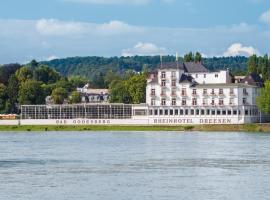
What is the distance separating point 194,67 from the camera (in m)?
142

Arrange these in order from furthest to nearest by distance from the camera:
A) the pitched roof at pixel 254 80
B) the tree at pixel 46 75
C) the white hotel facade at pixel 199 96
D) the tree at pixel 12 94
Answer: the tree at pixel 46 75, the tree at pixel 12 94, the pitched roof at pixel 254 80, the white hotel facade at pixel 199 96

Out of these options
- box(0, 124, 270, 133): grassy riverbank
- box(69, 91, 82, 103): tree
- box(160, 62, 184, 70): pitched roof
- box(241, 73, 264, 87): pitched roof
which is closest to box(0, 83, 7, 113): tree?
box(69, 91, 82, 103): tree

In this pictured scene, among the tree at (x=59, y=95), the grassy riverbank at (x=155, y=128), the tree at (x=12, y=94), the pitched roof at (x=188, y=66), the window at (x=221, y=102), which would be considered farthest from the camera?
the tree at (x=12, y=94)

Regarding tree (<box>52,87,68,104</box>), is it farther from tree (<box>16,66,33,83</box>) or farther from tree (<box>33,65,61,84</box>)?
tree (<box>33,65,61,84</box>)

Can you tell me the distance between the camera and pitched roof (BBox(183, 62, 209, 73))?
141875 millimetres

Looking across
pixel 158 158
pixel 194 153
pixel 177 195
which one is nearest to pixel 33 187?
pixel 177 195

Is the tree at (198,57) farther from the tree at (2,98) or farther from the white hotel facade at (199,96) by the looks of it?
the tree at (2,98)

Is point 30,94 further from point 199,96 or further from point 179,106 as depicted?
point 199,96

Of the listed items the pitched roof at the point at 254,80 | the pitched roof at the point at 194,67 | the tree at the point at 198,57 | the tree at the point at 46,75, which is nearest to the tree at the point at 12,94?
the tree at the point at 46,75

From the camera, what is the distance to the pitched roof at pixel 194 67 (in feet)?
465

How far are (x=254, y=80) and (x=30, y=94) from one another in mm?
38495

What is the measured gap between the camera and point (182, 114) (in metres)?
137

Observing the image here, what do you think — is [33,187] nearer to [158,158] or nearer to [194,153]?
[158,158]

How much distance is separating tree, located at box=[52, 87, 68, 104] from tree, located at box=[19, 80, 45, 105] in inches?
93.4
